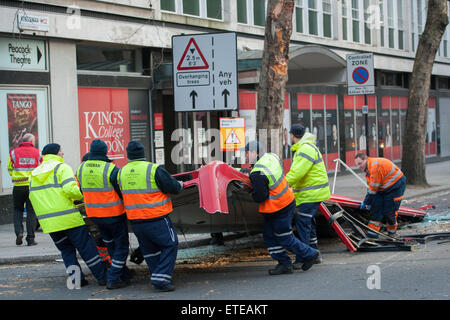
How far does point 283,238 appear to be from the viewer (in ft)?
27.6

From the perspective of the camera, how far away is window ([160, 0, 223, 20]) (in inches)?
756

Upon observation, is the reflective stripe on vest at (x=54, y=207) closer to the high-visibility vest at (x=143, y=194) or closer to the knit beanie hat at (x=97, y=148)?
the knit beanie hat at (x=97, y=148)

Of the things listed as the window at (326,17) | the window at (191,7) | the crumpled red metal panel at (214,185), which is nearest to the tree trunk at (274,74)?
the crumpled red metal panel at (214,185)

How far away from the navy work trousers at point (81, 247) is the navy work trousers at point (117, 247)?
0.20 m

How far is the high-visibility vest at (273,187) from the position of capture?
834cm

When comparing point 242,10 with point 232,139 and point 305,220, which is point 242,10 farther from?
point 305,220

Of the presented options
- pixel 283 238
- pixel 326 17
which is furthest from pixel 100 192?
pixel 326 17

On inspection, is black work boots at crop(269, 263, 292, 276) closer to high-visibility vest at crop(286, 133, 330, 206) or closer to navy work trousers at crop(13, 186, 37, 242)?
high-visibility vest at crop(286, 133, 330, 206)

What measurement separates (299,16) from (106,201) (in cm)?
1863

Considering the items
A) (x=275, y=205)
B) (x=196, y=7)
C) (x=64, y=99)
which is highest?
(x=196, y=7)

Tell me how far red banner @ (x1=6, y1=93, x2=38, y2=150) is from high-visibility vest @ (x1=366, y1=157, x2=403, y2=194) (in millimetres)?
7798

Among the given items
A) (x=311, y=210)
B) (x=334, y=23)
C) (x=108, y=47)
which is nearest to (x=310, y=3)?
(x=334, y=23)

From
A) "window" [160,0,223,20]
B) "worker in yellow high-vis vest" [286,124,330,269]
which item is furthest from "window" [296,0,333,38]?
"worker in yellow high-vis vest" [286,124,330,269]
